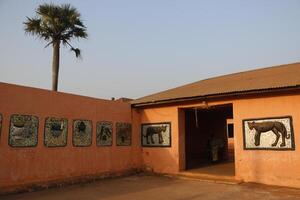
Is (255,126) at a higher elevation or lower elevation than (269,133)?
higher

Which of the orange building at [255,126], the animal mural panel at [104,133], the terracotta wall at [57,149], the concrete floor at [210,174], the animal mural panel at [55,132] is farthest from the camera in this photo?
the animal mural panel at [104,133]

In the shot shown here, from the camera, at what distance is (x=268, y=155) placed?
10.5 meters

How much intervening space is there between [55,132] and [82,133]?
3.89ft

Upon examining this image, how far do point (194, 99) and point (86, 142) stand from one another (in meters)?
4.35

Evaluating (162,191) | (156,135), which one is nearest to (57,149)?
(162,191)

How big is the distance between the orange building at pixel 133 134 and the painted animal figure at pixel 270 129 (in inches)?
0.5

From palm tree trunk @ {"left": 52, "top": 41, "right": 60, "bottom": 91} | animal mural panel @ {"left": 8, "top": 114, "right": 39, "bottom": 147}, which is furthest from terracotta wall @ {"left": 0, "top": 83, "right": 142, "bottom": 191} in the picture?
palm tree trunk @ {"left": 52, "top": 41, "right": 60, "bottom": 91}

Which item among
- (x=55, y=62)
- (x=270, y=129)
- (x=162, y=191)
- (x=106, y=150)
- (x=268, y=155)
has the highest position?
(x=55, y=62)

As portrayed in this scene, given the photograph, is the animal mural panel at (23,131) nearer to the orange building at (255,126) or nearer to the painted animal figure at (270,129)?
the orange building at (255,126)

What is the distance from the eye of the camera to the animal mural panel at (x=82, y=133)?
37.3 feet

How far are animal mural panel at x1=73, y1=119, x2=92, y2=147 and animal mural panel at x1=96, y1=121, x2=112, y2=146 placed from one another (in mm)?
445

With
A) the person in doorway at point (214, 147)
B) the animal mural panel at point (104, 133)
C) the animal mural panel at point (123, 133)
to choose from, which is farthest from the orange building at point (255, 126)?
the person in doorway at point (214, 147)

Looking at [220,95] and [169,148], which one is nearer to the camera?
[220,95]

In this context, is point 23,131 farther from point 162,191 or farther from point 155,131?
point 155,131
